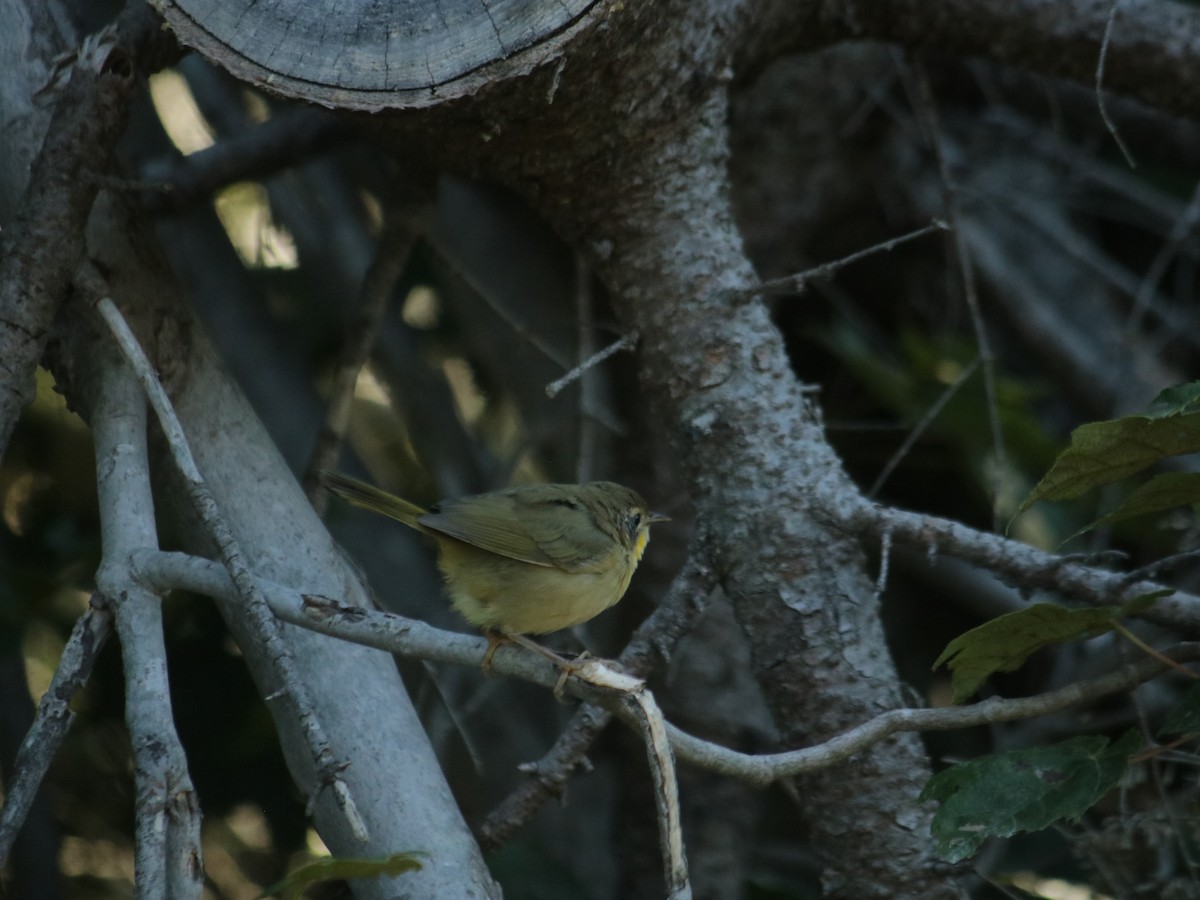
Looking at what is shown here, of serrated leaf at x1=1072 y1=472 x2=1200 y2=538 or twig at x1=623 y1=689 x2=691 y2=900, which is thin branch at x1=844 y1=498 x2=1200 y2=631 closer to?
serrated leaf at x1=1072 y1=472 x2=1200 y2=538

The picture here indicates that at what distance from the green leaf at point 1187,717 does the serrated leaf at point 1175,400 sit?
61 cm

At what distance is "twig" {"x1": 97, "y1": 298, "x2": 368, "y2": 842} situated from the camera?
199 cm

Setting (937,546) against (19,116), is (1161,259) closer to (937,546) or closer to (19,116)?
(937,546)

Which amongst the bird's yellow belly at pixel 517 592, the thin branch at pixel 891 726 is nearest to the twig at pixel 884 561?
the thin branch at pixel 891 726

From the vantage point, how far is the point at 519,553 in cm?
315

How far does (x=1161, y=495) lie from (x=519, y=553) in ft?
5.09

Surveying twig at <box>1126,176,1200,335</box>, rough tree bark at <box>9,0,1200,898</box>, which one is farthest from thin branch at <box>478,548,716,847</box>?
twig at <box>1126,176,1200,335</box>

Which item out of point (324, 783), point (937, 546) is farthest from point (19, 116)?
point (937, 546)

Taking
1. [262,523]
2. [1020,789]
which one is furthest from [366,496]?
[1020,789]

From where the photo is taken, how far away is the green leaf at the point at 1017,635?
2.28 metres

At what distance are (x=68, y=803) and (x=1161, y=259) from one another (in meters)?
4.67

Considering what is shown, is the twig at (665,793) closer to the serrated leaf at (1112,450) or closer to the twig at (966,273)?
the serrated leaf at (1112,450)

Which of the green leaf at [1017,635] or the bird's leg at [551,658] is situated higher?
the bird's leg at [551,658]

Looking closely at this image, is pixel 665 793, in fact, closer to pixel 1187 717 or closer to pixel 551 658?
pixel 551 658
